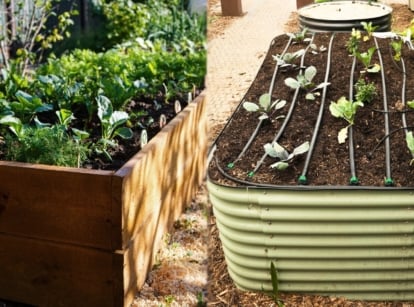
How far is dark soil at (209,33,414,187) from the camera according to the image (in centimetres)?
90

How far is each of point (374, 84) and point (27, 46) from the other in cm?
259

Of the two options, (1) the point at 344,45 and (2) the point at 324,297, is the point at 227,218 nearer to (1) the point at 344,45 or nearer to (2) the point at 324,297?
(2) the point at 324,297

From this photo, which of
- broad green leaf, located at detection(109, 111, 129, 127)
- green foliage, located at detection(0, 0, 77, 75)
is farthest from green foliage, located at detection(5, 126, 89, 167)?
green foliage, located at detection(0, 0, 77, 75)

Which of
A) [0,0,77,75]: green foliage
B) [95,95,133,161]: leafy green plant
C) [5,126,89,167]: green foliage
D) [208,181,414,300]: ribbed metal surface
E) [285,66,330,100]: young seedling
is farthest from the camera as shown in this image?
[0,0,77,75]: green foliage

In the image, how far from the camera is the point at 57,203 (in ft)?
4.54

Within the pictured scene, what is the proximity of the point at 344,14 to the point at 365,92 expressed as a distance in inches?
5.3

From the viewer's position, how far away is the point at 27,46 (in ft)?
10.9

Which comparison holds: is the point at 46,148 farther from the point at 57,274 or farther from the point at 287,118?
the point at 287,118

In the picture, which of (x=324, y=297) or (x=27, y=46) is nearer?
(x=324, y=297)

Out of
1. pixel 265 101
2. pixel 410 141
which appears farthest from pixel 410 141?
pixel 265 101

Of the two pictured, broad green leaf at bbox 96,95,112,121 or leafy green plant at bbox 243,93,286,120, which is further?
broad green leaf at bbox 96,95,112,121

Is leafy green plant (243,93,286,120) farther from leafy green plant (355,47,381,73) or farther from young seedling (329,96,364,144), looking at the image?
leafy green plant (355,47,381,73)

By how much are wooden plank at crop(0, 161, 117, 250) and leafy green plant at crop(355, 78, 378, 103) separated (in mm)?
561

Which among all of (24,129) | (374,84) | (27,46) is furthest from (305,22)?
(27,46)
